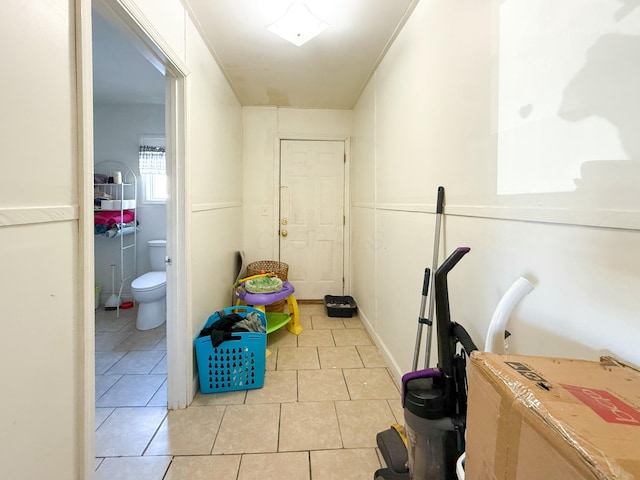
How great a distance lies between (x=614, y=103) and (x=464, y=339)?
725mm

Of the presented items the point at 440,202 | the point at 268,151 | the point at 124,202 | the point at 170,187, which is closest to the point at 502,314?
the point at 440,202

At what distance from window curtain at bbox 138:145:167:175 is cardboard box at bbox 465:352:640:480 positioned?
4.04 meters

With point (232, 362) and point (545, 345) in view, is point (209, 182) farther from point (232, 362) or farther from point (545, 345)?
point (545, 345)

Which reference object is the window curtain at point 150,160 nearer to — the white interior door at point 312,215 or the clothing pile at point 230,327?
the white interior door at point 312,215

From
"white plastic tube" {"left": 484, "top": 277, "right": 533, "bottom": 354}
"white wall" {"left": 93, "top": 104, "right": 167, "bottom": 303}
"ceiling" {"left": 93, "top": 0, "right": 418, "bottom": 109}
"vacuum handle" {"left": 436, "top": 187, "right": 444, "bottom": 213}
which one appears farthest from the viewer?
"white wall" {"left": 93, "top": 104, "right": 167, "bottom": 303}

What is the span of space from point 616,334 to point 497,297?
0.44 meters

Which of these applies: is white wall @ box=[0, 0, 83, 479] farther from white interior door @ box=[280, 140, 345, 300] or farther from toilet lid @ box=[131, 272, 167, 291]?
white interior door @ box=[280, 140, 345, 300]

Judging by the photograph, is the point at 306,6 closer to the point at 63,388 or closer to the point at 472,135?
the point at 472,135

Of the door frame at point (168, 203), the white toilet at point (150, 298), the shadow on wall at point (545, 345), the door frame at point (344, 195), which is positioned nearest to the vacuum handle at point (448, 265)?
the shadow on wall at point (545, 345)

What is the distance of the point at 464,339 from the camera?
1.00m

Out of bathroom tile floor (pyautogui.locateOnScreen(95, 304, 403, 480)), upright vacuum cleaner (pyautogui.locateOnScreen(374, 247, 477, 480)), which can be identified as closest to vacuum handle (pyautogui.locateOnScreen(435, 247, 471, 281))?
upright vacuum cleaner (pyautogui.locateOnScreen(374, 247, 477, 480))

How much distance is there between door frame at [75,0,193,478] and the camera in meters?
1.01

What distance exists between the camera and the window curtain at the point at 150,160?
379cm

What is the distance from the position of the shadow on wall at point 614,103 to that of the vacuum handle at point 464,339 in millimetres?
509
